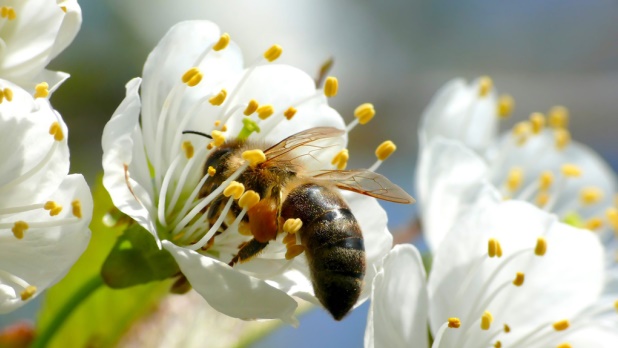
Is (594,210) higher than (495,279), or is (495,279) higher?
(495,279)

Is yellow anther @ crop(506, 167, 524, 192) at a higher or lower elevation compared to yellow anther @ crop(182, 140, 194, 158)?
lower

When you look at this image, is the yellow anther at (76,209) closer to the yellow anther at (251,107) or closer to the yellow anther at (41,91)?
the yellow anther at (41,91)

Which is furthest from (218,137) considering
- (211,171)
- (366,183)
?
(366,183)

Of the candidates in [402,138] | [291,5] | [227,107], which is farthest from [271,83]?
[291,5]

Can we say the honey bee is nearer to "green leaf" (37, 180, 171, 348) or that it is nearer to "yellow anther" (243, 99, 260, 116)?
"yellow anther" (243, 99, 260, 116)

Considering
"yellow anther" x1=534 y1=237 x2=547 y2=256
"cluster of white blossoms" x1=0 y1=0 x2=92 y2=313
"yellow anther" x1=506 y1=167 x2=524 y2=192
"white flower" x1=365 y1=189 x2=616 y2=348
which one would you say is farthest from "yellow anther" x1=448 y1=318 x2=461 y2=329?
"yellow anther" x1=506 y1=167 x2=524 y2=192

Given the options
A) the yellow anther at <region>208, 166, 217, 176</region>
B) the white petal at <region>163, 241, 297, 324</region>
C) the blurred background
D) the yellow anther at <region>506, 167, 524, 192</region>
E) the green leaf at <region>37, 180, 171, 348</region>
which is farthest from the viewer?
the blurred background

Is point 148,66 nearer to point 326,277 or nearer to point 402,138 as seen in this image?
point 326,277
